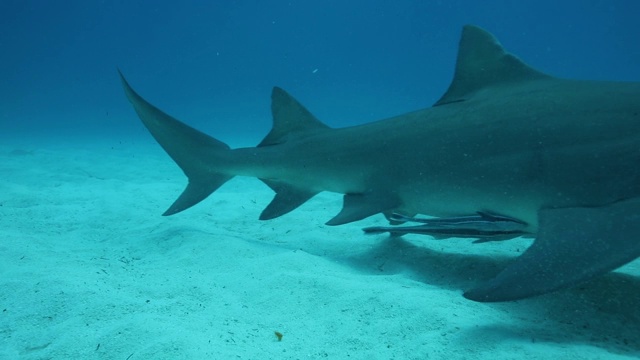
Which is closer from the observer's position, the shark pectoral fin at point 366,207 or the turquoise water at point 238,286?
the turquoise water at point 238,286

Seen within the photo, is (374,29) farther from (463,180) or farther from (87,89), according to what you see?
(463,180)

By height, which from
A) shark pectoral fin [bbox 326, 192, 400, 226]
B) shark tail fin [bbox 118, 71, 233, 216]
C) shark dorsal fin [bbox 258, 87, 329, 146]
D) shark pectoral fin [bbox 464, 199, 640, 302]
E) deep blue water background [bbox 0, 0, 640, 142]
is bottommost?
shark pectoral fin [bbox 464, 199, 640, 302]

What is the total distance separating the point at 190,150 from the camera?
458 centimetres

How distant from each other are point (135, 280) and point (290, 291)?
1.19 metres

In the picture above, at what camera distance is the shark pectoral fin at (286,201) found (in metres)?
4.00

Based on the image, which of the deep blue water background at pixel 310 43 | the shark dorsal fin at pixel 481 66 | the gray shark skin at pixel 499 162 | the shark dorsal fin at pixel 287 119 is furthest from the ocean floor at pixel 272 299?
the deep blue water background at pixel 310 43

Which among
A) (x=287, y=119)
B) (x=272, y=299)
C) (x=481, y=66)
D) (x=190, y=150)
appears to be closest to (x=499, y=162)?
(x=481, y=66)

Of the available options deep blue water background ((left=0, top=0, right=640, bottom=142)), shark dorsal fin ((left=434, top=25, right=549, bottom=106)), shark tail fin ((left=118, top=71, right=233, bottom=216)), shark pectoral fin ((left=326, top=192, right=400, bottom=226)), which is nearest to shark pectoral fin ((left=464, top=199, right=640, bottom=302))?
shark pectoral fin ((left=326, top=192, right=400, bottom=226))

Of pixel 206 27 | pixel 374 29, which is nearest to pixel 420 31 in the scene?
pixel 374 29

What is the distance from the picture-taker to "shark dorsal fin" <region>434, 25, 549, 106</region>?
3.40m

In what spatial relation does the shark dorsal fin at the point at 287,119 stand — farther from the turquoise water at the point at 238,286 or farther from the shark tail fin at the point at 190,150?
the turquoise water at the point at 238,286

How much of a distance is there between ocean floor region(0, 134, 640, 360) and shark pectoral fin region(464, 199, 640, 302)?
0.31 metres

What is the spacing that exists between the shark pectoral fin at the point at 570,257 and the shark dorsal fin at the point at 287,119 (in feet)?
8.52

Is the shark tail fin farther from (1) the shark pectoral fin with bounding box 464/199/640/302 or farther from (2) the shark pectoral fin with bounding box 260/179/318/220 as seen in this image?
(1) the shark pectoral fin with bounding box 464/199/640/302
